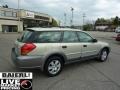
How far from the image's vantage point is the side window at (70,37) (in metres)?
5.35

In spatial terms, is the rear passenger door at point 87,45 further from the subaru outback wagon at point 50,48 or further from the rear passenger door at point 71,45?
the rear passenger door at point 71,45

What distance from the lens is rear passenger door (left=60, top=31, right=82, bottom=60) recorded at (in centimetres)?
523

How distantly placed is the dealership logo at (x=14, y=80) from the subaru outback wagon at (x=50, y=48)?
1.43 meters

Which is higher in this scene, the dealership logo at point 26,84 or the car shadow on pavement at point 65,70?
the dealership logo at point 26,84

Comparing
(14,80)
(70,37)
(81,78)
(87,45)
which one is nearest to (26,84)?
(14,80)

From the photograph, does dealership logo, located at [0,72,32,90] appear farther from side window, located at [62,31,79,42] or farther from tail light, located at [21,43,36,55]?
side window, located at [62,31,79,42]

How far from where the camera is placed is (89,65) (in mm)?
6391

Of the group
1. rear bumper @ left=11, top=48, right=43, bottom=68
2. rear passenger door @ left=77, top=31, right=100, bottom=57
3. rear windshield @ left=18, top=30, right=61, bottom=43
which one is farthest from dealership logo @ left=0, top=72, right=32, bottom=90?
rear passenger door @ left=77, top=31, right=100, bottom=57

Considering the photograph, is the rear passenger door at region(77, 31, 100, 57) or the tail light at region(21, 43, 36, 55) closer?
the tail light at region(21, 43, 36, 55)

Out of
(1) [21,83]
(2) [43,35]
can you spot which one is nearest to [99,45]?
(2) [43,35]

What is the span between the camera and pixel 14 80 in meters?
2.98

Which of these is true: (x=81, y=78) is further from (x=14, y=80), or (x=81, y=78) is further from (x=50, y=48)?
(x=14, y=80)

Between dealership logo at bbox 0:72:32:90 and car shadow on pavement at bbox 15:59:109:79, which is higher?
dealership logo at bbox 0:72:32:90

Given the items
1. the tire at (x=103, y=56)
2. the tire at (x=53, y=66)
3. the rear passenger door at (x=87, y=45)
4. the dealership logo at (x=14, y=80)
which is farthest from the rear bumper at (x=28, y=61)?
the tire at (x=103, y=56)
